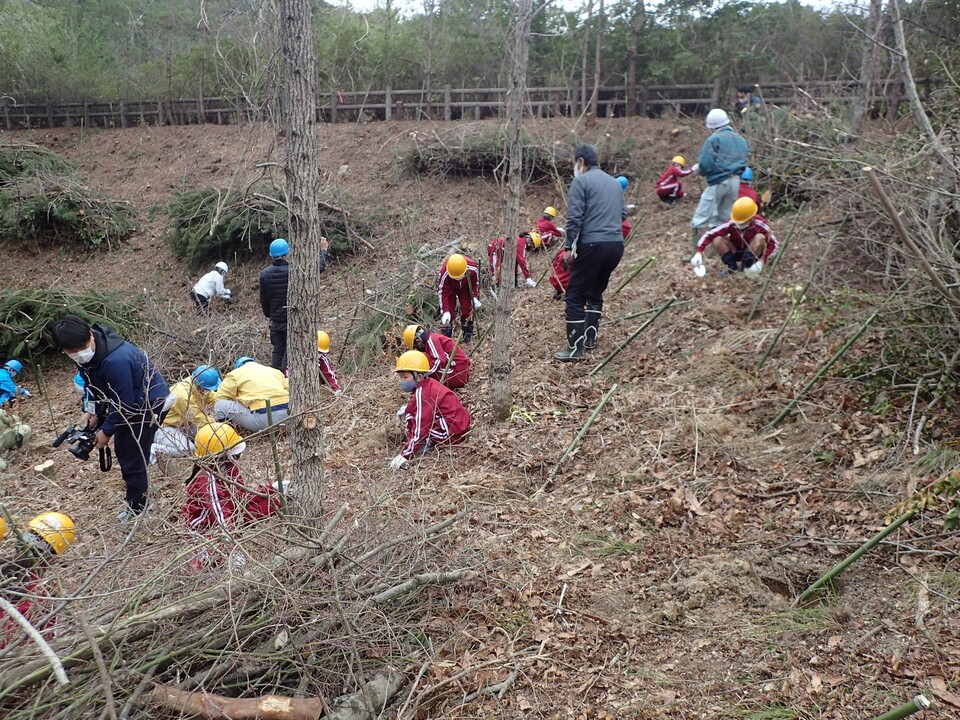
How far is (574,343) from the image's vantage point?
22.1 feet

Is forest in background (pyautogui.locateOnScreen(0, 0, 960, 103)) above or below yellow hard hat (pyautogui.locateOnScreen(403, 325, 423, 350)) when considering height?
above

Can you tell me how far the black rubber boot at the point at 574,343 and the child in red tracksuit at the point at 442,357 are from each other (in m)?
0.96

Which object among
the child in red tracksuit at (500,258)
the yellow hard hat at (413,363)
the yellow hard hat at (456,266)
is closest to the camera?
the yellow hard hat at (413,363)

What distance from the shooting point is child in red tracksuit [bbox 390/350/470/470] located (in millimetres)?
5668

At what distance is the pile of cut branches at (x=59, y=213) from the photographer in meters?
13.9

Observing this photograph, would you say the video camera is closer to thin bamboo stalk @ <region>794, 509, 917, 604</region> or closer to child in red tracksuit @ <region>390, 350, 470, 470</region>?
child in red tracksuit @ <region>390, 350, 470, 470</region>

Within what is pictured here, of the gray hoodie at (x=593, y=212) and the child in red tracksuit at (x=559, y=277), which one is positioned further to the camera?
the child in red tracksuit at (x=559, y=277)

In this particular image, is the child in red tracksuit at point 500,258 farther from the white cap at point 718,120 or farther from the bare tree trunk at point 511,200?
the white cap at point 718,120

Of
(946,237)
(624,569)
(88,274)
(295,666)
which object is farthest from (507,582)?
(88,274)

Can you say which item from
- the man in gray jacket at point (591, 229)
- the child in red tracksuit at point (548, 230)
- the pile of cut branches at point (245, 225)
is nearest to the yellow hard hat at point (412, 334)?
the man in gray jacket at point (591, 229)

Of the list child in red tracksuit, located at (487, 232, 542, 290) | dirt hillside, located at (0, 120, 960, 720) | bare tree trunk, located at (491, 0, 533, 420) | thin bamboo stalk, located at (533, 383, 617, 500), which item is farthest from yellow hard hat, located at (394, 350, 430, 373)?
child in red tracksuit, located at (487, 232, 542, 290)

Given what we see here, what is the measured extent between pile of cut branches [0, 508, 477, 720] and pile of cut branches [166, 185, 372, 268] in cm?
980

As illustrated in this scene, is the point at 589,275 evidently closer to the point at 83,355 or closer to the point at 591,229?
the point at 591,229

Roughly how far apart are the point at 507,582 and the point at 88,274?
1360 centimetres
